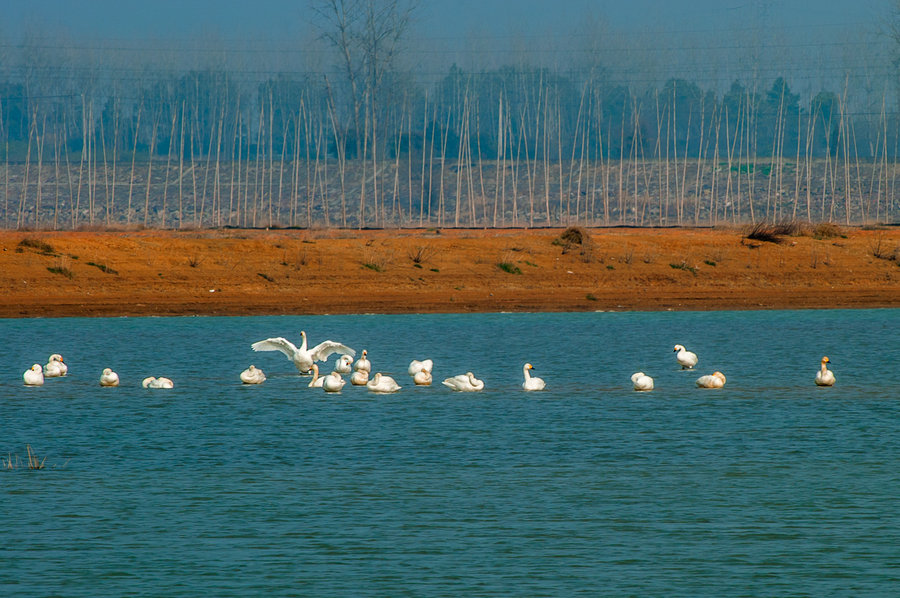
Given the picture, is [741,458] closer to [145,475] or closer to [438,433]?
[438,433]

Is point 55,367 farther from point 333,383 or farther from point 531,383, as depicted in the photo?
point 531,383

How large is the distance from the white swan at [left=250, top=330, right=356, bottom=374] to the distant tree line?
4424cm

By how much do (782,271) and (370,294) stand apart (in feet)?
51.6

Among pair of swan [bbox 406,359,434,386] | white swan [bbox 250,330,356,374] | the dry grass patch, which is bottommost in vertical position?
pair of swan [bbox 406,359,434,386]

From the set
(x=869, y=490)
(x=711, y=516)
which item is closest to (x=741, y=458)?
(x=869, y=490)

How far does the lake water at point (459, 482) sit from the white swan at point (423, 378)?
20cm

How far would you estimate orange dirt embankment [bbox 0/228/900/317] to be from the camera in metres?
42.0

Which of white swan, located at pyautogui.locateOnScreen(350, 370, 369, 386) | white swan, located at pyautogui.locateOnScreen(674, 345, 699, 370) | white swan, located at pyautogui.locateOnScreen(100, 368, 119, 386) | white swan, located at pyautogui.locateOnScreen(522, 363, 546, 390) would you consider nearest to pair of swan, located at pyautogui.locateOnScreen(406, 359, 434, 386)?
white swan, located at pyautogui.locateOnScreen(350, 370, 369, 386)

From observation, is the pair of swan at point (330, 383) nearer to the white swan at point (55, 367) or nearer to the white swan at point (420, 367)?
the white swan at point (420, 367)

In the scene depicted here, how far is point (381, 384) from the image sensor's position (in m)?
24.3

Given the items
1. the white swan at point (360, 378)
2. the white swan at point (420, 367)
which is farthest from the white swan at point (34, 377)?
the white swan at point (420, 367)

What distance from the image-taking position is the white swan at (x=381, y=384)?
24.3 metres

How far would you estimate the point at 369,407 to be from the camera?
74.7 ft

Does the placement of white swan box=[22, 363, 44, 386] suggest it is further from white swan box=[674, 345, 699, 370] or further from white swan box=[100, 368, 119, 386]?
white swan box=[674, 345, 699, 370]
